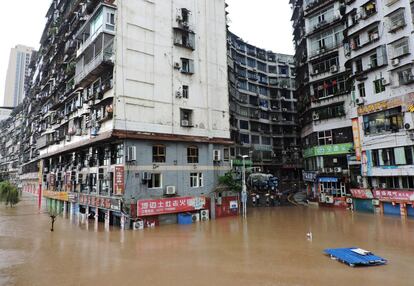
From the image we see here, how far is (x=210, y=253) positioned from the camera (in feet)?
54.3

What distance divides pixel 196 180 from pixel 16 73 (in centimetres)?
15326

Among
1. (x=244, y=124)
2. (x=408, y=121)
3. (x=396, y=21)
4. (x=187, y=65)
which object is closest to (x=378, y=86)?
(x=408, y=121)

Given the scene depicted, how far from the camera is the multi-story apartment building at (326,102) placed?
35.0m

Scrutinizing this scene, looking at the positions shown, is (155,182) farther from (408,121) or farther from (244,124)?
(244,124)

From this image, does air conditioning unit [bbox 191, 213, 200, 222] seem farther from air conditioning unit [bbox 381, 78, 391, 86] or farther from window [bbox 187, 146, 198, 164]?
air conditioning unit [bbox 381, 78, 391, 86]

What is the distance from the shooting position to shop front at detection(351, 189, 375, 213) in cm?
3044

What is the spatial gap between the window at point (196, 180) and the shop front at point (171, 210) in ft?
4.36

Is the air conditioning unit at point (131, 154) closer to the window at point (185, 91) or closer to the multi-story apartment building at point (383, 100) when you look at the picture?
the window at point (185, 91)

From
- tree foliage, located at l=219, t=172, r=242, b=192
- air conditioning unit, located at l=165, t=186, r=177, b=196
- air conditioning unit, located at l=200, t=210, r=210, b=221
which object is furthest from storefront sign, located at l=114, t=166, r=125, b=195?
tree foliage, located at l=219, t=172, r=242, b=192

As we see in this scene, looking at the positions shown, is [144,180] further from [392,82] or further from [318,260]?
[392,82]

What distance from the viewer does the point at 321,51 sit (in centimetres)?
3791

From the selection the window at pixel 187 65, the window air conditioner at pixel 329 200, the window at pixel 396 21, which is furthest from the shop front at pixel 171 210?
the window at pixel 396 21

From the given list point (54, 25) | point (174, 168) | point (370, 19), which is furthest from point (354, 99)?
point (54, 25)

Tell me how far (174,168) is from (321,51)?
2536 cm
